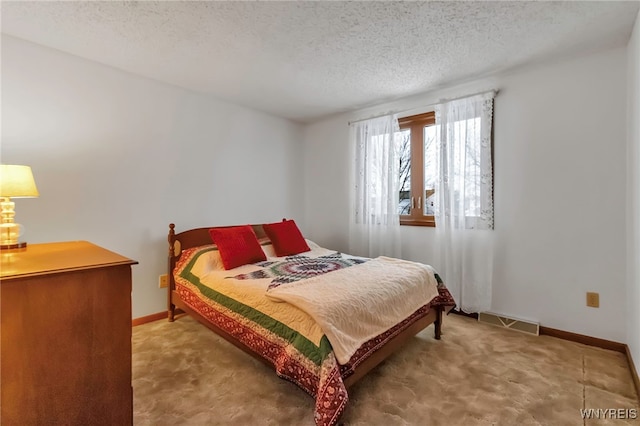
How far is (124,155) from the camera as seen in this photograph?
2.73 meters

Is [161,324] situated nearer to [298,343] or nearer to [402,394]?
[298,343]

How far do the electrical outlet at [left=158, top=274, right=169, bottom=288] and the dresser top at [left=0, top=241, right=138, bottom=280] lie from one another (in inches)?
57.5

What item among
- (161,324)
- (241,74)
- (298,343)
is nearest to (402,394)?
(298,343)

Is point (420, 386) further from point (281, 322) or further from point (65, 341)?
point (65, 341)

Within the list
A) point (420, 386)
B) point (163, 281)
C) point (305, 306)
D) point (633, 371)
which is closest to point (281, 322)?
point (305, 306)

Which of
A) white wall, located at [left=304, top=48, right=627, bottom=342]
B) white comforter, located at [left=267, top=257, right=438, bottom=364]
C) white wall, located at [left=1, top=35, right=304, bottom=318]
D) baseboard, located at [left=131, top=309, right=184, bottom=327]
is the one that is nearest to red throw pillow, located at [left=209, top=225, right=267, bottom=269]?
white wall, located at [left=1, top=35, right=304, bottom=318]

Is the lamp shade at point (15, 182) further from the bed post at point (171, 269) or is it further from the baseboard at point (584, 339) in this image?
the baseboard at point (584, 339)

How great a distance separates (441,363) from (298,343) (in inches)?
46.4

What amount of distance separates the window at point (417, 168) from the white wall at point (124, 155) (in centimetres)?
181

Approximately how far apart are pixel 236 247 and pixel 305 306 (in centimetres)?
132

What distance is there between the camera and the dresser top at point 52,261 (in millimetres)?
1072

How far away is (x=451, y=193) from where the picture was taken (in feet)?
9.84

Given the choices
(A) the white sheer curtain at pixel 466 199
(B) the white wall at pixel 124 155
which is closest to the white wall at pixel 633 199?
(A) the white sheer curtain at pixel 466 199

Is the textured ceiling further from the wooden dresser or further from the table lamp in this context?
the wooden dresser
